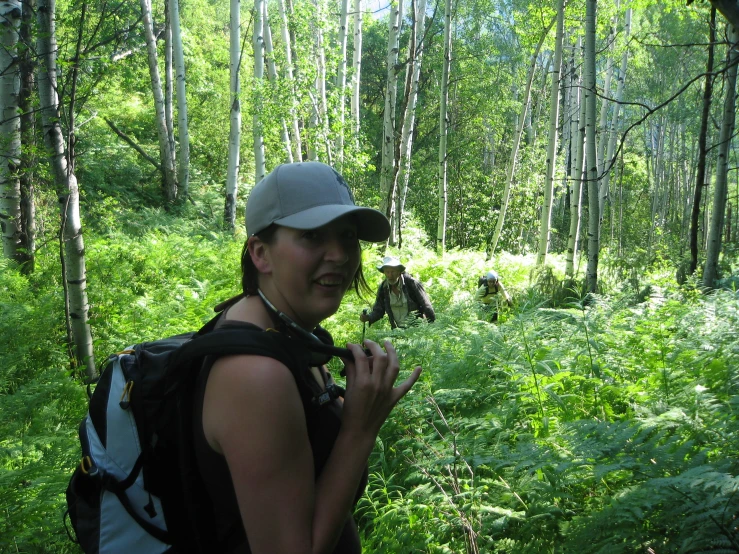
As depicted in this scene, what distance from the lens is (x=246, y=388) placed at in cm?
108

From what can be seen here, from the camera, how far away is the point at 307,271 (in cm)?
135

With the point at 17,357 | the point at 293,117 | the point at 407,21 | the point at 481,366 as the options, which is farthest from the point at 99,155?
the point at 407,21

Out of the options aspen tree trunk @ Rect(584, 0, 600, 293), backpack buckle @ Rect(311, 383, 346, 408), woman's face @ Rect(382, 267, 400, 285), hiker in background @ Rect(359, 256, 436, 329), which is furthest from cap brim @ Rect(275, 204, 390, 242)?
aspen tree trunk @ Rect(584, 0, 600, 293)

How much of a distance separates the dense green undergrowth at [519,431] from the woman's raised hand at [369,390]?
1326 mm

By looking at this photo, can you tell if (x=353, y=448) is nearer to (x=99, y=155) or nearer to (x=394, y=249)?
(x=394, y=249)

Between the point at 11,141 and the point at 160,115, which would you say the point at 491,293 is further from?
the point at 160,115

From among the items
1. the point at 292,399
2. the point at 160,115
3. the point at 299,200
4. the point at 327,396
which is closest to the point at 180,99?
the point at 160,115

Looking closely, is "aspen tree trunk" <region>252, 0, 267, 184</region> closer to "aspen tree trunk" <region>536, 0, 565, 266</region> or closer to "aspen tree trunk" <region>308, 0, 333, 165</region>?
"aspen tree trunk" <region>308, 0, 333, 165</region>

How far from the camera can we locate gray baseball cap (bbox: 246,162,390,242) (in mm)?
1316

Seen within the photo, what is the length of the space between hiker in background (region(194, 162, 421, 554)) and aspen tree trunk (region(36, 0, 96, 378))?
4.75 meters

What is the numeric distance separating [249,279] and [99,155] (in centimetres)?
1771

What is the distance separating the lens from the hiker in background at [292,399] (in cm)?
108

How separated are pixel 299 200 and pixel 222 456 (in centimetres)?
60

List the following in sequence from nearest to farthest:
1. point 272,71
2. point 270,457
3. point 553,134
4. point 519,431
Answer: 1. point 270,457
2. point 519,431
3. point 553,134
4. point 272,71
